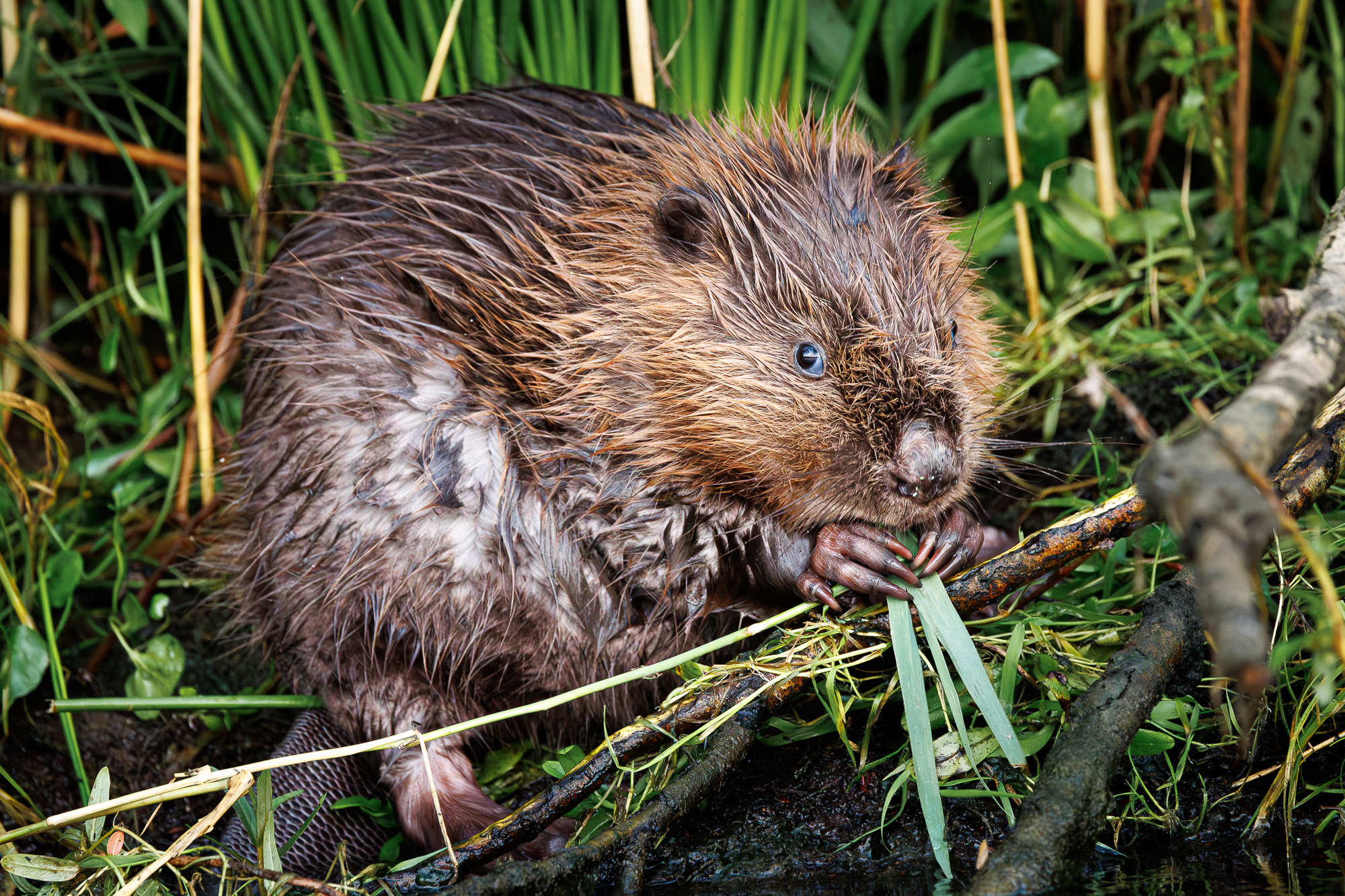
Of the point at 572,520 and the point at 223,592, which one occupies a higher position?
the point at 572,520

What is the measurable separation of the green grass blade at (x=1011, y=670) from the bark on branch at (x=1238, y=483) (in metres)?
0.65

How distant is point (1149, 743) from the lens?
5.22 ft

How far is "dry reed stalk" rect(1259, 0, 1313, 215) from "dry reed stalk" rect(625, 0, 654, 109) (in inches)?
59.7

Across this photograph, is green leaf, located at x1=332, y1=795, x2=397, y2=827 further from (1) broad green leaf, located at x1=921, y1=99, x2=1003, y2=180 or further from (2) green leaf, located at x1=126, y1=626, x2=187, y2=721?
(1) broad green leaf, located at x1=921, y1=99, x2=1003, y2=180

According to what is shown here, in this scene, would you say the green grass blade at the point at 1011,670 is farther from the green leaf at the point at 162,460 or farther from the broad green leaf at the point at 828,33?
the green leaf at the point at 162,460

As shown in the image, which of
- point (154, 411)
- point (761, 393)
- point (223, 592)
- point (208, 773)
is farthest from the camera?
point (154, 411)

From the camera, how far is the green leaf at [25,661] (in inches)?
86.1

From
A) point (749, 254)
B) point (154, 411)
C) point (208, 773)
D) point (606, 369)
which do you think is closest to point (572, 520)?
point (606, 369)

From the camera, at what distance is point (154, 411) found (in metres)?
2.84

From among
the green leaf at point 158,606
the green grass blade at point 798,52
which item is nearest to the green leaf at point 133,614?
the green leaf at point 158,606

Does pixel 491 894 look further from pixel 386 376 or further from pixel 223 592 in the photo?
pixel 223 592

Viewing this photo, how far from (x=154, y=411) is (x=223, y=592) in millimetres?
707

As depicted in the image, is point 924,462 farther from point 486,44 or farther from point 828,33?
point 828,33

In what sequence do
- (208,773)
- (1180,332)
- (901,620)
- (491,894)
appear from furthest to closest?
1. (1180,332)
2. (901,620)
3. (208,773)
4. (491,894)
